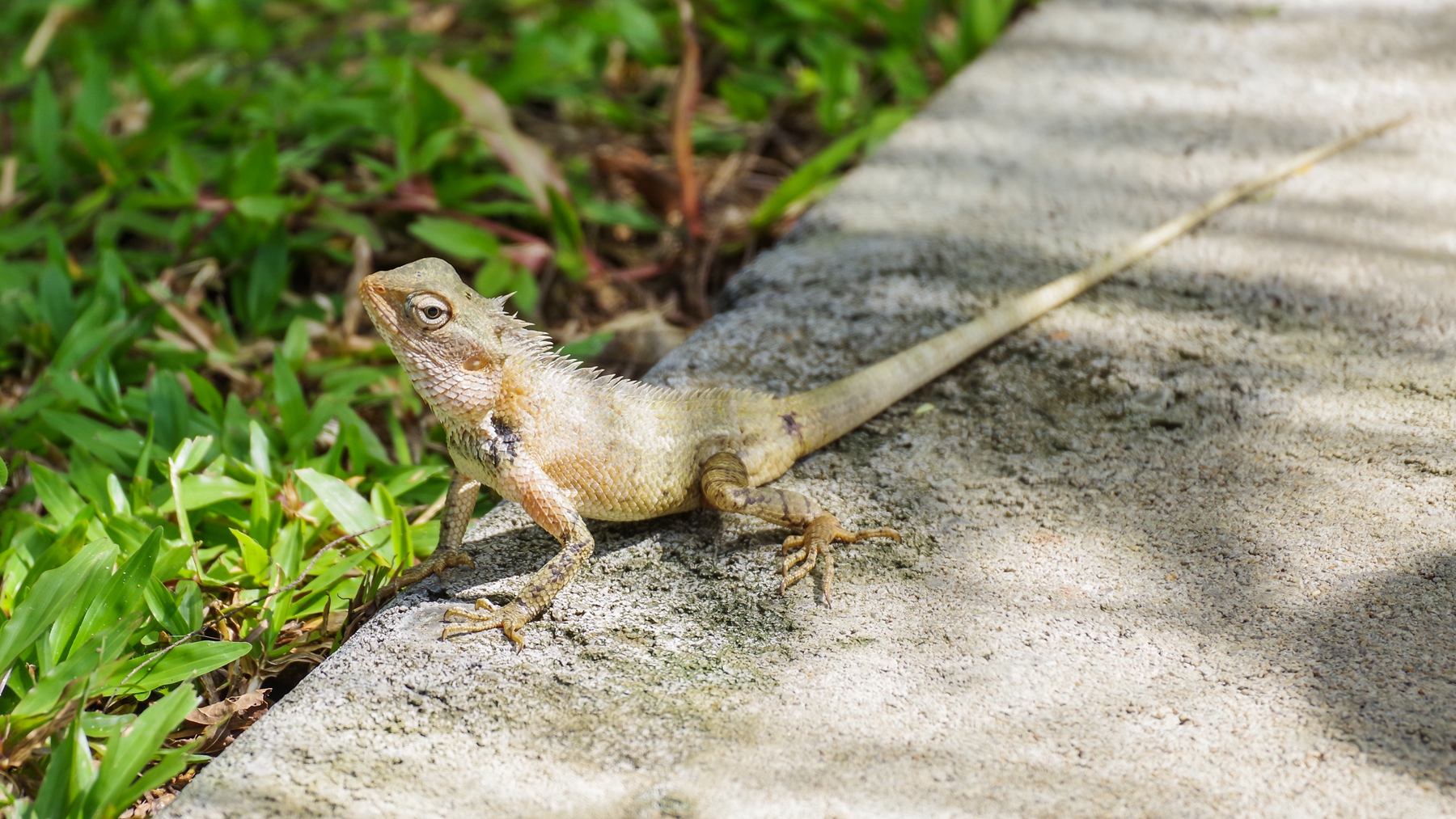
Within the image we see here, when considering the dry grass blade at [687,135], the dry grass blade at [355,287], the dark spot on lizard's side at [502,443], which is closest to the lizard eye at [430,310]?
the dark spot on lizard's side at [502,443]

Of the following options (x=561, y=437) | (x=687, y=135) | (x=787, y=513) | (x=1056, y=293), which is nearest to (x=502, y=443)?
(x=561, y=437)

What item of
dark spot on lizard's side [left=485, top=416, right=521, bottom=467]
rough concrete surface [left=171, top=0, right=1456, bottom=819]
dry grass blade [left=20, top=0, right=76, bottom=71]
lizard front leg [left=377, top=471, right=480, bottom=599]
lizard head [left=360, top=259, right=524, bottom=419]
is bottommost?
rough concrete surface [left=171, top=0, right=1456, bottom=819]

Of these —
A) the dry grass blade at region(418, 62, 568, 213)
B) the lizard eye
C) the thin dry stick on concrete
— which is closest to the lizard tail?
the thin dry stick on concrete

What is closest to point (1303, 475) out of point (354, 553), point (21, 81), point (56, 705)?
point (354, 553)

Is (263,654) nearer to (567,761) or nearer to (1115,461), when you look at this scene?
(567,761)

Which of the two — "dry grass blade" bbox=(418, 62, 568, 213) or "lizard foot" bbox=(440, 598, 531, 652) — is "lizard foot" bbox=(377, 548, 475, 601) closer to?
"lizard foot" bbox=(440, 598, 531, 652)

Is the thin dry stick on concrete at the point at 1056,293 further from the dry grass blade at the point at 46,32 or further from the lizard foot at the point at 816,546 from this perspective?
the dry grass blade at the point at 46,32
